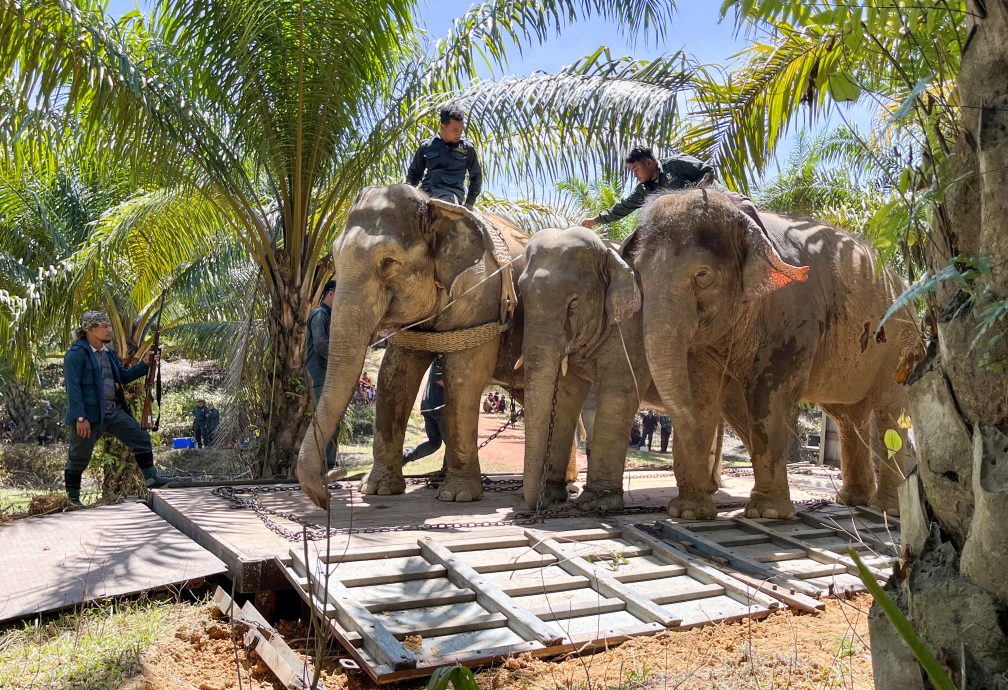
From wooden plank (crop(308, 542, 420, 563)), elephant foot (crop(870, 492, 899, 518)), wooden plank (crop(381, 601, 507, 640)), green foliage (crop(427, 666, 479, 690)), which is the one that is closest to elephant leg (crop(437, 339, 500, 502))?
wooden plank (crop(308, 542, 420, 563))

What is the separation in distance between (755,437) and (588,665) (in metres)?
2.83

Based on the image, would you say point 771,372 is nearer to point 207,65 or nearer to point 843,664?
point 843,664

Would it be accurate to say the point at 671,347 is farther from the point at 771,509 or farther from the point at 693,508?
the point at 771,509

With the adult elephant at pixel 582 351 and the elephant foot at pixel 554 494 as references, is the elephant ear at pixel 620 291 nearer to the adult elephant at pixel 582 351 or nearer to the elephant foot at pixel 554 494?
the adult elephant at pixel 582 351

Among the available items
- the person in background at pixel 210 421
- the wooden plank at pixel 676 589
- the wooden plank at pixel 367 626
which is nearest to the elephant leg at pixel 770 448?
the wooden plank at pixel 676 589

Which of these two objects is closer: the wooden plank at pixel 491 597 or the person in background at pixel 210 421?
the wooden plank at pixel 491 597

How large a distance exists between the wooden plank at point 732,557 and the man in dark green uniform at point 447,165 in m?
3.28

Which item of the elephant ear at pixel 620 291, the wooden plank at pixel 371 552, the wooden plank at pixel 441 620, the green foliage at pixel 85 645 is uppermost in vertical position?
the elephant ear at pixel 620 291

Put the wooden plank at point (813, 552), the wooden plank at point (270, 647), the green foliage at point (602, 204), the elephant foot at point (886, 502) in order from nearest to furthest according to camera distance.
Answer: the wooden plank at point (270, 647) < the wooden plank at point (813, 552) < the elephant foot at point (886, 502) < the green foliage at point (602, 204)

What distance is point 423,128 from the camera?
9.91 m

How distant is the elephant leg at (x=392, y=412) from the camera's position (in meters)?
7.10

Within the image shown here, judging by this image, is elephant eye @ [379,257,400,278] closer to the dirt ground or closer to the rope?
the rope

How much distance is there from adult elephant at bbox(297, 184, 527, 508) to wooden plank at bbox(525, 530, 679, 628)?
166 cm

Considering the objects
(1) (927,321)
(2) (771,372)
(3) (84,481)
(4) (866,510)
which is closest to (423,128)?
(2) (771,372)
